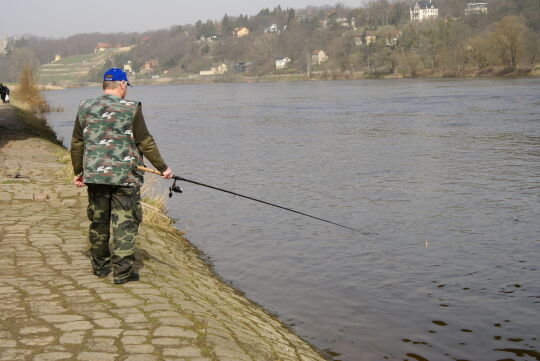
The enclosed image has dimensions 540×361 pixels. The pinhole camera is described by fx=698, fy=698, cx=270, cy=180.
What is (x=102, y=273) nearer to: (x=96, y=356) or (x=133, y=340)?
(x=133, y=340)

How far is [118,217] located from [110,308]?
85 centimetres

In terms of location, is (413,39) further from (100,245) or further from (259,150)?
(100,245)

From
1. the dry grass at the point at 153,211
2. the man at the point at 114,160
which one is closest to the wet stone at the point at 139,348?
the man at the point at 114,160

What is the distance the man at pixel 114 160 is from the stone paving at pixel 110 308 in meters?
0.42

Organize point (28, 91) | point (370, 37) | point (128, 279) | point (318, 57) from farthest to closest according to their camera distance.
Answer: point (318, 57), point (370, 37), point (28, 91), point (128, 279)

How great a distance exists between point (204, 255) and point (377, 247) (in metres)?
2.77

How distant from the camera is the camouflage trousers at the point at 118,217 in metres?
5.85

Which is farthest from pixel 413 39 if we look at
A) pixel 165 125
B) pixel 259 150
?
pixel 259 150

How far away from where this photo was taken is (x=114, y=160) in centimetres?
575

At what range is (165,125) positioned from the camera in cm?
3750

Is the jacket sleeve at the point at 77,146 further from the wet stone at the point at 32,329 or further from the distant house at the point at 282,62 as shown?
the distant house at the point at 282,62

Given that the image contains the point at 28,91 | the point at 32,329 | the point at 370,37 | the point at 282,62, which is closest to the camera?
the point at 32,329

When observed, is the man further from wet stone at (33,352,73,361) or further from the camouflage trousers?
wet stone at (33,352,73,361)

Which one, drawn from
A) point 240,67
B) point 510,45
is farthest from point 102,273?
point 240,67
